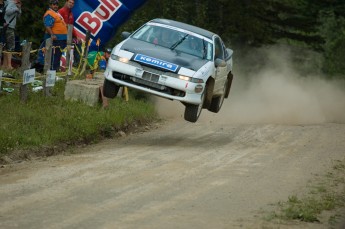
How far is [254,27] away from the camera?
112ft

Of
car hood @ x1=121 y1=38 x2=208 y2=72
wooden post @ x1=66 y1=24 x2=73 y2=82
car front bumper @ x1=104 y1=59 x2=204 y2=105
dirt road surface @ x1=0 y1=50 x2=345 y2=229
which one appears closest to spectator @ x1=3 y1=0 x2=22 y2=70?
wooden post @ x1=66 y1=24 x2=73 y2=82

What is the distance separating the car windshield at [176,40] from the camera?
17453 millimetres

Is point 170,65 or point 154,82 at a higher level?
point 170,65

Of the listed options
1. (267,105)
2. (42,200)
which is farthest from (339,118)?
(42,200)

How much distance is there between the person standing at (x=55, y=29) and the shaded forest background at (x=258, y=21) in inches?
246

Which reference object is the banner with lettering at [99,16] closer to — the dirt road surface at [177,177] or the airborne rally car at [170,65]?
the dirt road surface at [177,177]

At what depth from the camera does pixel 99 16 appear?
2253 centimetres

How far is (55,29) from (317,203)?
10.5 metres

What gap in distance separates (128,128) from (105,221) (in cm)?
930

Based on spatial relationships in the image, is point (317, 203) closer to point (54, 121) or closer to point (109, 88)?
point (54, 121)

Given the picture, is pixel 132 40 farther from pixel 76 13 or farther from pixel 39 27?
pixel 39 27

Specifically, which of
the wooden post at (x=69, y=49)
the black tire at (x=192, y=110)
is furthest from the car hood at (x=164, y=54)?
the wooden post at (x=69, y=49)

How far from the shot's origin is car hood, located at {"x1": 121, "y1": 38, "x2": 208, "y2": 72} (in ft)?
53.9

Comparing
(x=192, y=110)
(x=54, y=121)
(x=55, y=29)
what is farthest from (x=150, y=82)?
(x=55, y=29)
